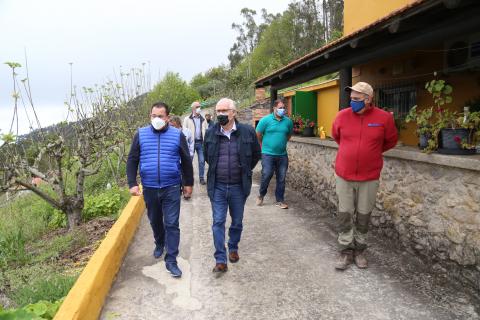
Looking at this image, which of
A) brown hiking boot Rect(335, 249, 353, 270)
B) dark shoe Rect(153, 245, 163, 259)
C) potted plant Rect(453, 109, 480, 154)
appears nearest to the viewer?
potted plant Rect(453, 109, 480, 154)

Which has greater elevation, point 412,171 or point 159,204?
point 412,171

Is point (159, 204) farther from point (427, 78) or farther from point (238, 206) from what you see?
point (427, 78)

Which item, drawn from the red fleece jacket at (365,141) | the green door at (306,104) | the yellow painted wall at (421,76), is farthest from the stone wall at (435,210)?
the green door at (306,104)

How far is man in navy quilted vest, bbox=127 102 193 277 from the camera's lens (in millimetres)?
4047

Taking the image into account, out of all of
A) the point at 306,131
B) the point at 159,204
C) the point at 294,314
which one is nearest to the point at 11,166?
the point at 159,204

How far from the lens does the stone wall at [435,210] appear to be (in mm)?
3627

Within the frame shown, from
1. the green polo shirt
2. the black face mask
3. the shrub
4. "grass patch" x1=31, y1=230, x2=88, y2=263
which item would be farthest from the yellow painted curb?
the green polo shirt

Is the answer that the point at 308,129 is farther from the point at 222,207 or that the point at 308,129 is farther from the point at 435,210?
the point at 222,207

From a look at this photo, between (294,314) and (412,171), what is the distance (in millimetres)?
2265

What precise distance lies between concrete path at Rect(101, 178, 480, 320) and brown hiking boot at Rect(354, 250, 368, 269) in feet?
0.20

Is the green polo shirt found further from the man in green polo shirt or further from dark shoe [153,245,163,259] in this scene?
dark shoe [153,245,163,259]

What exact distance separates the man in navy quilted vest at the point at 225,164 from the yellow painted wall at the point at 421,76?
3.20 metres

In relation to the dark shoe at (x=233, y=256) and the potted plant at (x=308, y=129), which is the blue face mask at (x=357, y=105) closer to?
the dark shoe at (x=233, y=256)

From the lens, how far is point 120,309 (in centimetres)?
354
